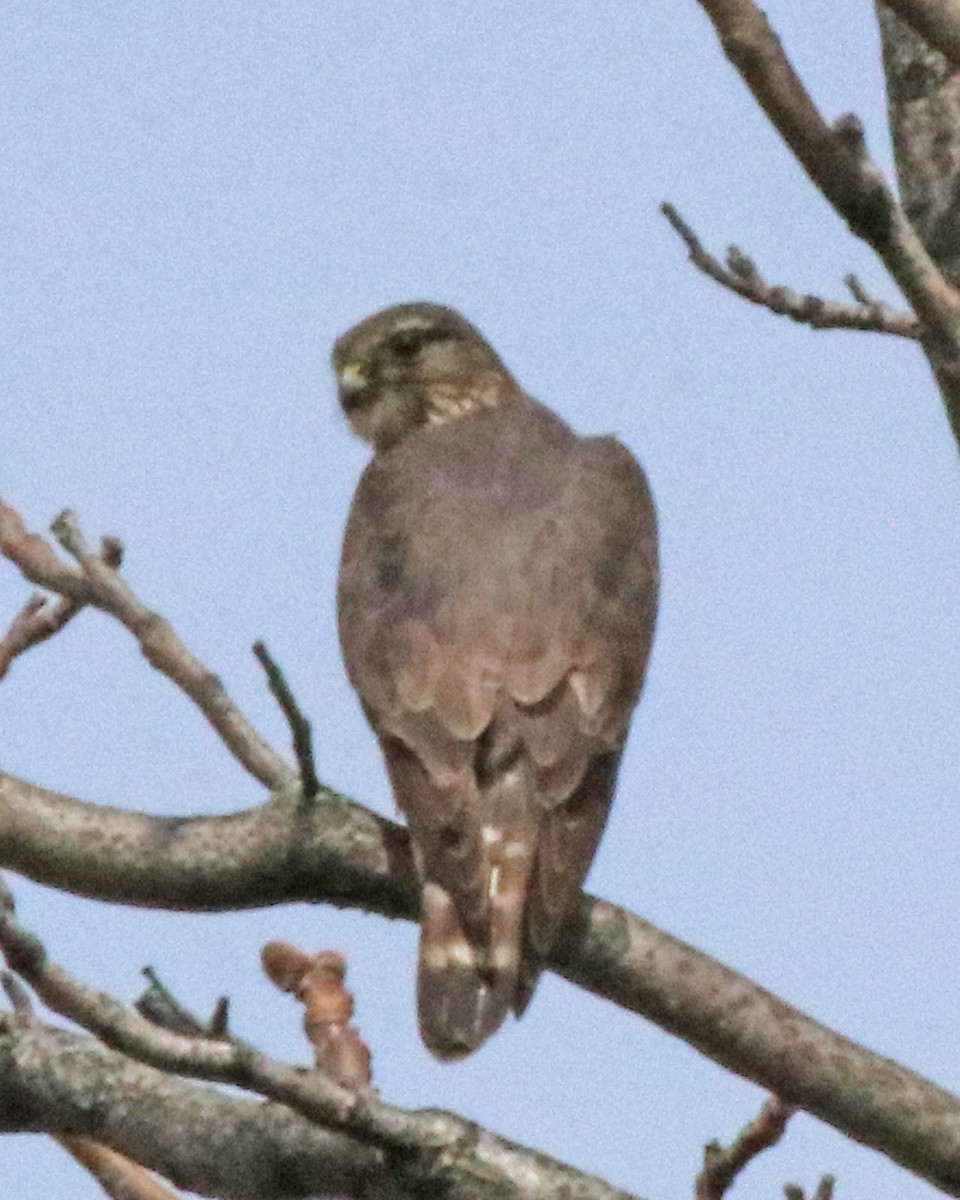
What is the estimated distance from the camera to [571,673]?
5172mm

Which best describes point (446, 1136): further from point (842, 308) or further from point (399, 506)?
point (399, 506)

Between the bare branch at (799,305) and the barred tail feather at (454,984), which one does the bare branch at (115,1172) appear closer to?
the barred tail feather at (454,984)

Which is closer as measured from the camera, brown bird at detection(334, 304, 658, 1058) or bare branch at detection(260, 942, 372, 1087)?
bare branch at detection(260, 942, 372, 1087)

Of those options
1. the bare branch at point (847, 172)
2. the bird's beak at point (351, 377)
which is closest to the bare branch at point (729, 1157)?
the bare branch at point (847, 172)

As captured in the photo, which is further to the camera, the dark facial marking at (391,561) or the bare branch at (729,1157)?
the dark facial marking at (391,561)

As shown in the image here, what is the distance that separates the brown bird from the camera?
4.64m

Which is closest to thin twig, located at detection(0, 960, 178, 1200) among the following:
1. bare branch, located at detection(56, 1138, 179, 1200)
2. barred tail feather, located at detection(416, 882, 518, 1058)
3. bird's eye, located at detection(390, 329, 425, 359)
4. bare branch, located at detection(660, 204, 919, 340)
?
bare branch, located at detection(56, 1138, 179, 1200)

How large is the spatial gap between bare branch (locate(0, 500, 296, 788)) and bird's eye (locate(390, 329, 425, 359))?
282cm

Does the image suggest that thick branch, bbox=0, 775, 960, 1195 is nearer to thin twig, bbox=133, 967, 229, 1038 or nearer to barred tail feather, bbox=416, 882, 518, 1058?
barred tail feather, bbox=416, 882, 518, 1058

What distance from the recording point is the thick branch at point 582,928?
402cm

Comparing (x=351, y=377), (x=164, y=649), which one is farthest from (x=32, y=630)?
(x=351, y=377)

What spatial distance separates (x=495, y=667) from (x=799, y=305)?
3.96 ft

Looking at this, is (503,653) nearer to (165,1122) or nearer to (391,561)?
(391,561)

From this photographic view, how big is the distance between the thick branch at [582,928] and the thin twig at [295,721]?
0.14ft
